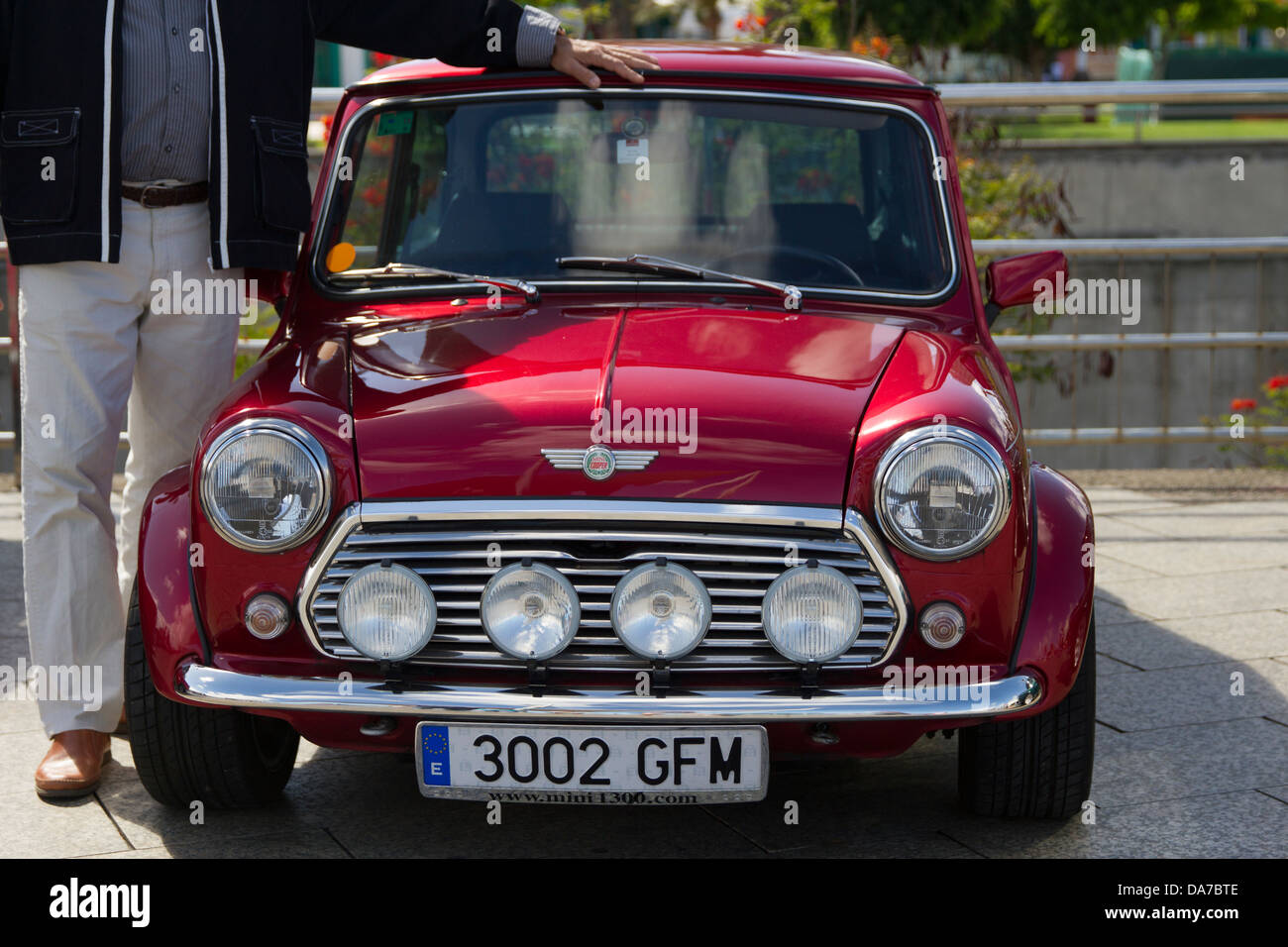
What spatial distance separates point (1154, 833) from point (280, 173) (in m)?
2.48

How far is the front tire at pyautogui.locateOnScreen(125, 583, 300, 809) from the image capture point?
3.36 m

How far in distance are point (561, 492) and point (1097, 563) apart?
3390 millimetres

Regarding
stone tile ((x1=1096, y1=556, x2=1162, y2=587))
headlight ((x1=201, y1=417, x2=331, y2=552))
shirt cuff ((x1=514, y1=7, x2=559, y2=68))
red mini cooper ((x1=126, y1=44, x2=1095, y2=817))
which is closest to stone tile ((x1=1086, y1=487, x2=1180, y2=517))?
stone tile ((x1=1096, y1=556, x2=1162, y2=587))

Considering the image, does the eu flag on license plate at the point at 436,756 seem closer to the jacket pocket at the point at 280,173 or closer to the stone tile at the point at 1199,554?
the jacket pocket at the point at 280,173

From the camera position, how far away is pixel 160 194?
3.73 meters

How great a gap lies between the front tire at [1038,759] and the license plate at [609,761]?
609 millimetres

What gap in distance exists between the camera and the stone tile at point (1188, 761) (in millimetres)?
3736

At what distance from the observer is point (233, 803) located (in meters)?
3.52

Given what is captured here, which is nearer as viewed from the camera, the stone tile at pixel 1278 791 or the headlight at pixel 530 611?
the headlight at pixel 530 611

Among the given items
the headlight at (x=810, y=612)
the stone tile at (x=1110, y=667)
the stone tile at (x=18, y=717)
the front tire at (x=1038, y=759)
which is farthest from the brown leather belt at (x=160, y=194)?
the stone tile at (x=1110, y=667)

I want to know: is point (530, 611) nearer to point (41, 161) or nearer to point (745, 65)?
point (41, 161)

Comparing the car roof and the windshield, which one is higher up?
the car roof

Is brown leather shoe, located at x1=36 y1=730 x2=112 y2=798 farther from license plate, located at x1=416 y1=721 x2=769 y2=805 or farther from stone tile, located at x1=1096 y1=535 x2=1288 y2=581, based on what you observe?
stone tile, located at x1=1096 y1=535 x2=1288 y2=581
